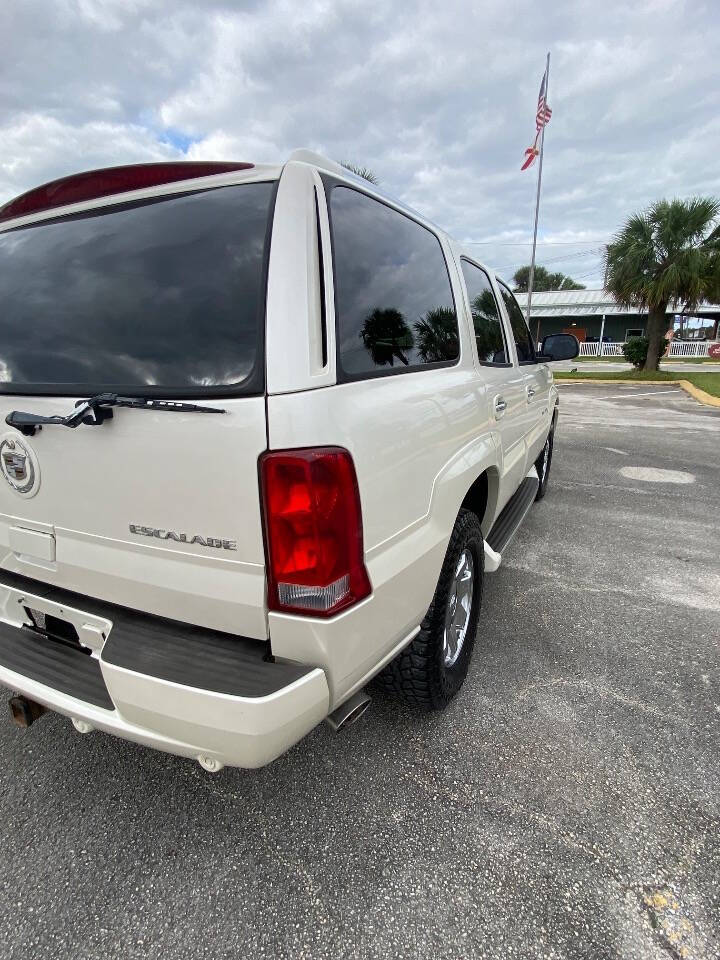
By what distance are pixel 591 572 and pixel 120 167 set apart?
3.56 metres

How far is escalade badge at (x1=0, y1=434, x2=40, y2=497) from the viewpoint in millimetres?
1688

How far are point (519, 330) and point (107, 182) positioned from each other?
317cm

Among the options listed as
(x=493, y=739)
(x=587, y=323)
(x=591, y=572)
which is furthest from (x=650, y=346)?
(x=587, y=323)

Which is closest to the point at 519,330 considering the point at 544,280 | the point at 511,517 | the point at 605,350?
the point at 511,517

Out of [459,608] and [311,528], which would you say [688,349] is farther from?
[311,528]

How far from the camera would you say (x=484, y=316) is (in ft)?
10.3

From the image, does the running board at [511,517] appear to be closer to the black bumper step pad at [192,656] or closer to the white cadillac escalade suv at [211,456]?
the white cadillac escalade suv at [211,456]

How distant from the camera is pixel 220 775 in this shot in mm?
2078

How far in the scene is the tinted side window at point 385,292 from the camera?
5.40ft

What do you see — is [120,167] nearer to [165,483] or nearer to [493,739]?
[165,483]

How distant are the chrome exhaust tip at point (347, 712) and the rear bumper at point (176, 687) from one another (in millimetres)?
149

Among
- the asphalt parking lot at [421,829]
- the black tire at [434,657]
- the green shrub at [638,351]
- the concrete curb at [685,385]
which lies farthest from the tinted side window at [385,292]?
the green shrub at [638,351]

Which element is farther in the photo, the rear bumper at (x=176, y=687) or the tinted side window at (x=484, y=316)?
the tinted side window at (x=484, y=316)

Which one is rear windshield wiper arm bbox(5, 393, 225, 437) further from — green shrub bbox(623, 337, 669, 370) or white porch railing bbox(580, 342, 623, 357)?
white porch railing bbox(580, 342, 623, 357)
